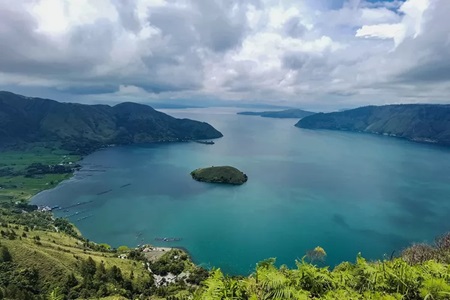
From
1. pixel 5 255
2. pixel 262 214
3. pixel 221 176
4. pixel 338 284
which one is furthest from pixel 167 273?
pixel 221 176

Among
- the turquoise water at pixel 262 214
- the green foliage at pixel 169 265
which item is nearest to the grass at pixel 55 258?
the green foliage at pixel 169 265

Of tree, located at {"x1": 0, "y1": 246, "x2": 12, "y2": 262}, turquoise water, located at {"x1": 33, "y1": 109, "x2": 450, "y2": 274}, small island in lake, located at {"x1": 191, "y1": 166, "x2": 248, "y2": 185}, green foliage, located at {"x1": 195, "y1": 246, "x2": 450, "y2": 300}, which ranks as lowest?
turquoise water, located at {"x1": 33, "y1": 109, "x2": 450, "y2": 274}

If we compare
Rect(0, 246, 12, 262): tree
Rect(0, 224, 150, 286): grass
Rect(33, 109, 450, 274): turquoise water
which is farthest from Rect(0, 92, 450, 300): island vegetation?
Rect(33, 109, 450, 274): turquoise water

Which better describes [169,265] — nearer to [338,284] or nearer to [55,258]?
[55,258]

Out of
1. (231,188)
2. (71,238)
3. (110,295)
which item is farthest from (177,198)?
(110,295)

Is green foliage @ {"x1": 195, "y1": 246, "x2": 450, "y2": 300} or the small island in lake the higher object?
green foliage @ {"x1": 195, "y1": 246, "x2": 450, "y2": 300}

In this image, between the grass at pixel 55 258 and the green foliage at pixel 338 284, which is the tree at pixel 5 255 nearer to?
the grass at pixel 55 258

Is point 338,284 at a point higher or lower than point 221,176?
higher

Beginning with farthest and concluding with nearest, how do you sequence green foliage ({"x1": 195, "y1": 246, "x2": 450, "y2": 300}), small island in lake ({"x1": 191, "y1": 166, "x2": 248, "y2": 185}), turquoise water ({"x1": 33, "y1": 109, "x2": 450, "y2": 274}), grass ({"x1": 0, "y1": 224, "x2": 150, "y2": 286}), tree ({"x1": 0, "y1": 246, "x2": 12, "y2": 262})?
small island in lake ({"x1": 191, "y1": 166, "x2": 248, "y2": 185}) < turquoise water ({"x1": 33, "y1": 109, "x2": 450, "y2": 274}) < grass ({"x1": 0, "y1": 224, "x2": 150, "y2": 286}) < tree ({"x1": 0, "y1": 246, "x2": 12, "y2": 262}) < green foliage ({"x1": 195, "y1": 246, "x2": 450, "y2": 300})

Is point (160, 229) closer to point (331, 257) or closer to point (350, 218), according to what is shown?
point (331, 257)

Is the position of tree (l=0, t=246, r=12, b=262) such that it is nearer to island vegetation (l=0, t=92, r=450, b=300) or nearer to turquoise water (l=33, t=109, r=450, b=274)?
island vegetation (l=0, t=92, r=450, b=300)
